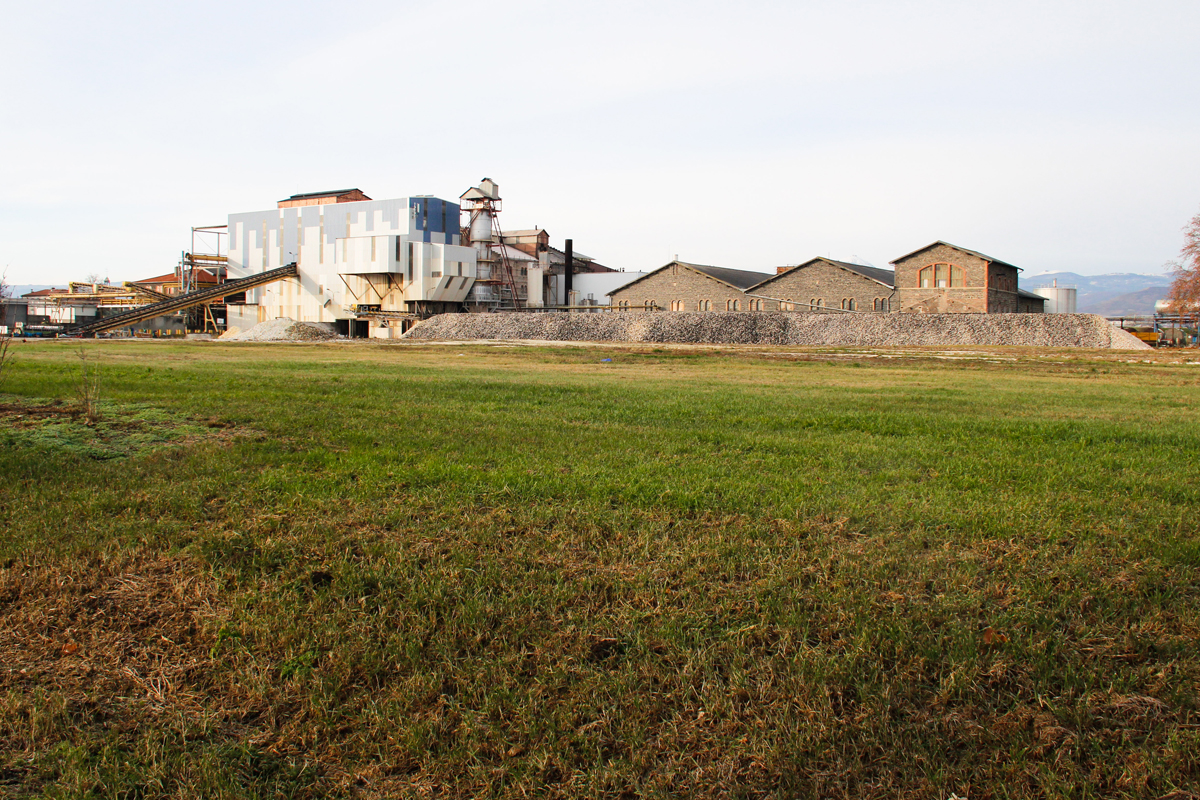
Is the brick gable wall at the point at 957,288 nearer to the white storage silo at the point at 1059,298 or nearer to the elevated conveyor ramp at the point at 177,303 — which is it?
the white storage silo at the point at 1059,298

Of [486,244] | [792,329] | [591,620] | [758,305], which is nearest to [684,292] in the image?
[758,305]

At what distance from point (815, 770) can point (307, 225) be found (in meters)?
83.7

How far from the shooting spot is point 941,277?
62656mm

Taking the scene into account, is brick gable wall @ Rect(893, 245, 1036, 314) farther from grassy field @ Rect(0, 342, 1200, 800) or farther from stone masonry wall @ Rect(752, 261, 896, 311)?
grassy field @ Rect(0, 342, 1200, 800)

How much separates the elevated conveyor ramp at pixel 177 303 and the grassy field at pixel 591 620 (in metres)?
66.3

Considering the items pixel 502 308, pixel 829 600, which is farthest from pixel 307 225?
pixel 829 600

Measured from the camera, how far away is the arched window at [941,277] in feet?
203

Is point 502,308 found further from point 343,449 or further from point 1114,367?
point 343,449

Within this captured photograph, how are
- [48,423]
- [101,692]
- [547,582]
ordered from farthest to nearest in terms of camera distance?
[48,423] < [547,582] < [101,692]

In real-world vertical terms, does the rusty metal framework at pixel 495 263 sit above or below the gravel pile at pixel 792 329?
above

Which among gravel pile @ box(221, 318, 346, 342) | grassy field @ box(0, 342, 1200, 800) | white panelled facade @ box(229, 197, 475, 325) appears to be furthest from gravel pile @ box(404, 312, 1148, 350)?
grassy field @ box(0, 342, 1200, 800)

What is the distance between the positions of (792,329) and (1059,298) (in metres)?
47.2

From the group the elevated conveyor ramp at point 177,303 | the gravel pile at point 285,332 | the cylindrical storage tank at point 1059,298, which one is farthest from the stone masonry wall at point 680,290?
the cylindrical storage tank at point 1059,298

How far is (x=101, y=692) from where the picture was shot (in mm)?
3627
